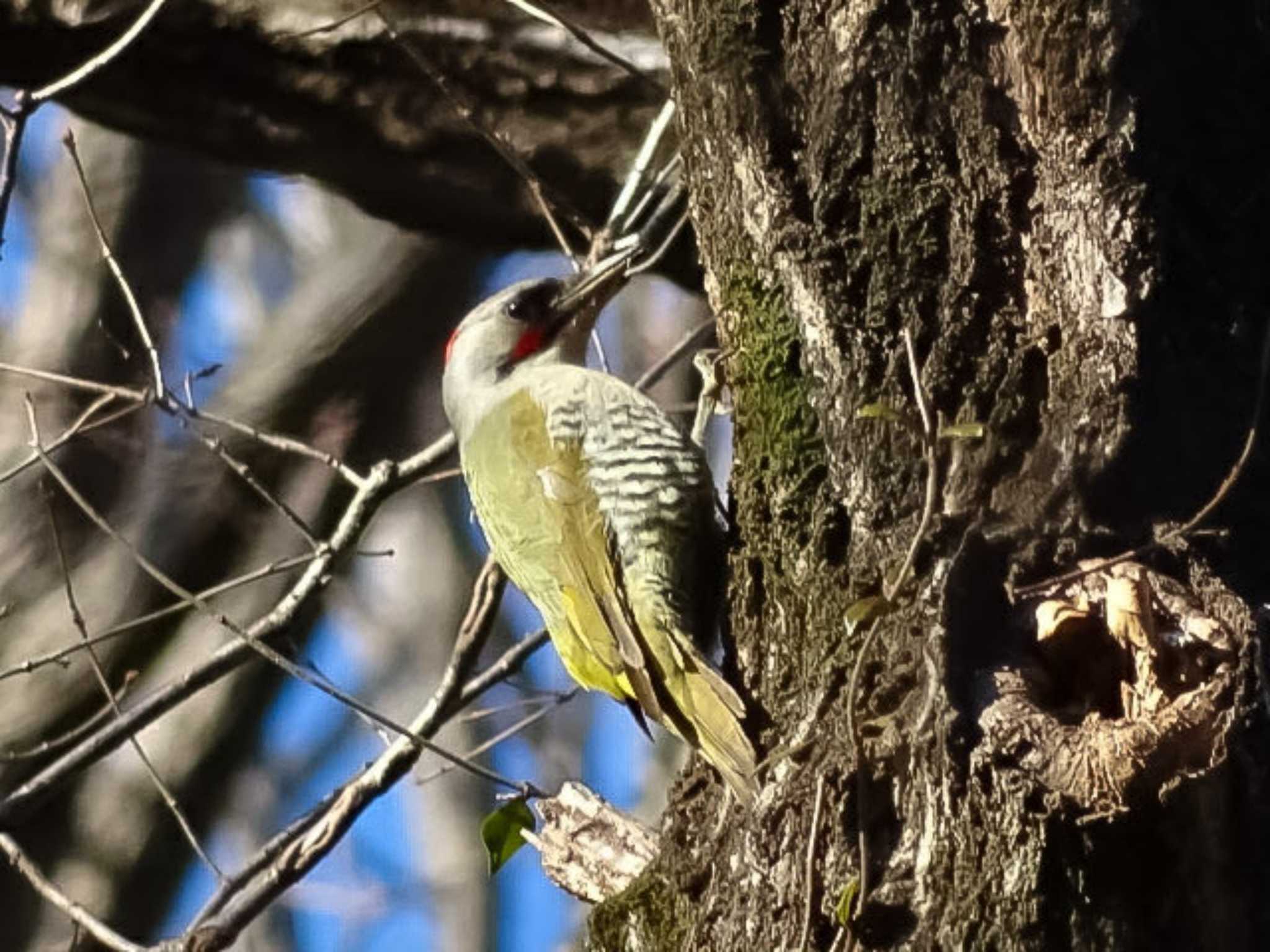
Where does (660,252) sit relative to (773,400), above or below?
above

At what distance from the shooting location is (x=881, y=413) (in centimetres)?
319

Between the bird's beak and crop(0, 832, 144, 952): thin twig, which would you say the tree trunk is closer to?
the bird's beak

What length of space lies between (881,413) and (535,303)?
2181mm

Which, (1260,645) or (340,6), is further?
(340,6)

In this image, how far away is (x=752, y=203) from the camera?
349 centimetres

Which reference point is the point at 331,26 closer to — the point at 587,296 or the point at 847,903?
the point at 587,296

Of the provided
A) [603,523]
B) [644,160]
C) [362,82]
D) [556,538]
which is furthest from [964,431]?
[362,82]

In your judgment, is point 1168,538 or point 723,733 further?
point 723,733

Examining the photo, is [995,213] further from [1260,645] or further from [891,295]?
[1260,645]

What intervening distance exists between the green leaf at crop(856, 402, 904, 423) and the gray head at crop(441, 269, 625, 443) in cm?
188

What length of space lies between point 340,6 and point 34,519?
253 cm

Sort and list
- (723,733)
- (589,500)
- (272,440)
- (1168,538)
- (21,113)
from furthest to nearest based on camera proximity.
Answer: (272,440) → (589,500) → (21,113) → (723,733) → (1168,538)

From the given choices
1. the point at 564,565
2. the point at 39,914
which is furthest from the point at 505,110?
the point at 39,914

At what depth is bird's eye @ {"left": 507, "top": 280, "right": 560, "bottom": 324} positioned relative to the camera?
5.23m
